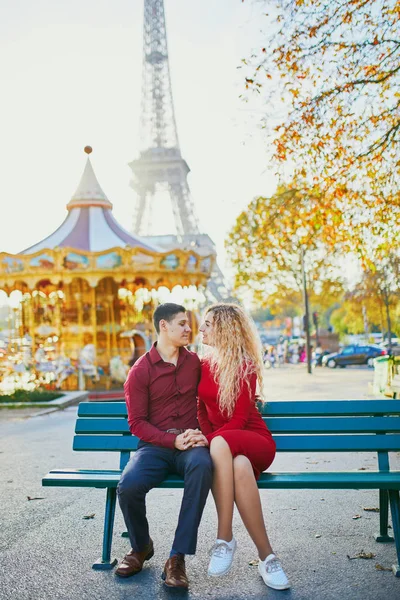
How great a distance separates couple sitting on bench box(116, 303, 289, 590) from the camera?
3752 millimetres

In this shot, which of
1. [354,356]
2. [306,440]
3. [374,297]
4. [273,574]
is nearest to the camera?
[273,574]

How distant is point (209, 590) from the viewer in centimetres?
370

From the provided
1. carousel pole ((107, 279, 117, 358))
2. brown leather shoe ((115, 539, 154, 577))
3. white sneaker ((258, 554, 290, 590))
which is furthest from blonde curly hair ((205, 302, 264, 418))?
carousel pole ((107, 279, 117, 358))

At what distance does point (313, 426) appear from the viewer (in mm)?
4430

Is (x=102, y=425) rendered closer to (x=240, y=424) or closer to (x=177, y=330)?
(x=177, y=330)

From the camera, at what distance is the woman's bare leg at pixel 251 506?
3.75 meters

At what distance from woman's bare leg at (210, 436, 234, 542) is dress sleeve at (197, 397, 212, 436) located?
1.07ft

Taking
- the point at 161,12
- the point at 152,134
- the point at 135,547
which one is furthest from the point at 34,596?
the point at 161,12

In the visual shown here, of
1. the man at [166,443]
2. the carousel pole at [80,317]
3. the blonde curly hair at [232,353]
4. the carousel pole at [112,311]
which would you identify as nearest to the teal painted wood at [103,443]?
the man at [166,443]

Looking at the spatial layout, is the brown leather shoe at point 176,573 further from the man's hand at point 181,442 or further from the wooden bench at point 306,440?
the man's hand at point 181,442

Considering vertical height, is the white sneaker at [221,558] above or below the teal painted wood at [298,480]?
below

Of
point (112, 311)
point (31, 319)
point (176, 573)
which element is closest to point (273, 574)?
point (176, 573)

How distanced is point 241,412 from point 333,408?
0.70m

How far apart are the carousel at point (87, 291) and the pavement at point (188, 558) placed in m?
13.1
